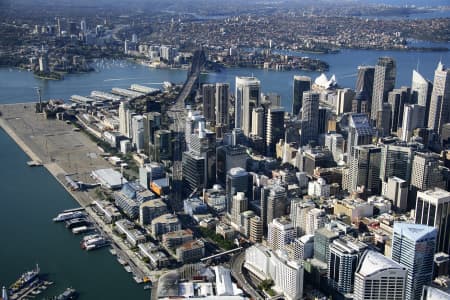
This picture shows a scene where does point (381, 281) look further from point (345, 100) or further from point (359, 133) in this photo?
point (345, 100)

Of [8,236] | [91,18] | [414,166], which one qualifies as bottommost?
[8,236]

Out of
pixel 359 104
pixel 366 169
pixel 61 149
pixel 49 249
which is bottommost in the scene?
pixel 49 249

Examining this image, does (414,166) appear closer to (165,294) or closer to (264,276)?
(264,276)

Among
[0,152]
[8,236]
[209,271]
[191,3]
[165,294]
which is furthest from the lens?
[191,3]

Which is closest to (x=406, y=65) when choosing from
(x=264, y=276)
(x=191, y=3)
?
(x=264, y=276)

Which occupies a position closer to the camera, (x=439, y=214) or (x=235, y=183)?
(x=439, y=214)

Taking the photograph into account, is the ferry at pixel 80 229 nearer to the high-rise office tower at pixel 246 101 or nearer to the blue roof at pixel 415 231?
the blue roof at pixel 415 231

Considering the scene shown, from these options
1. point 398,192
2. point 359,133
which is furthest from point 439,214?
point 359,133
